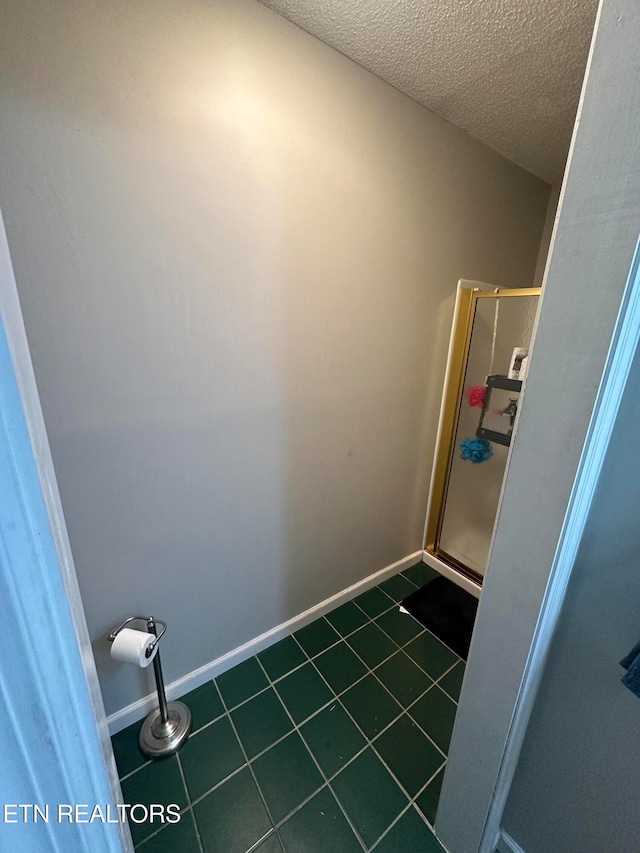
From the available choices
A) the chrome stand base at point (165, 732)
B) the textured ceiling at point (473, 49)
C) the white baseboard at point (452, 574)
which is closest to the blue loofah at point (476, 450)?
the white baseboard at point (452, 574)

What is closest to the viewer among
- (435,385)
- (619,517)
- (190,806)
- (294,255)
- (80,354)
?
(619,517)

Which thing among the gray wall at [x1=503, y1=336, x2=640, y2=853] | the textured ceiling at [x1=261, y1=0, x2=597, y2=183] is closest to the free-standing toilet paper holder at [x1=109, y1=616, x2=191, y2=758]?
the gray wall at [x1=503, y1=336, x2=640, y2=853]

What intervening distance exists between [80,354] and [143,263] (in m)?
0.31

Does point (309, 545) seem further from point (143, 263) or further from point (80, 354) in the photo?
point (143, 263)

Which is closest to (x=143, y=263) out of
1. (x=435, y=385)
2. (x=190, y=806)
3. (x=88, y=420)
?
(x=88, y=420)

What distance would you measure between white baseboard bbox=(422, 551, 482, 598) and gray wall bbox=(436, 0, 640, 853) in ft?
3.73

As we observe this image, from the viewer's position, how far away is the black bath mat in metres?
1.62

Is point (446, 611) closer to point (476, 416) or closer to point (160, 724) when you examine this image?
point (476, 416)

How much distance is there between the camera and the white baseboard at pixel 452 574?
6.28 ft

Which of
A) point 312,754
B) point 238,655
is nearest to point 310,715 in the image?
point 312,754

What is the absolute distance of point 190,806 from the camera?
3.35 feet

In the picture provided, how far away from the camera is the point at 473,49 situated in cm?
108

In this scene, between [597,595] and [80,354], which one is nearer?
[597,595]

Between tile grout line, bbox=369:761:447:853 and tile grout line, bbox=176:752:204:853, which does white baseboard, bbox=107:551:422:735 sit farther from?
tile grout line, bbox=369:761:447:853
